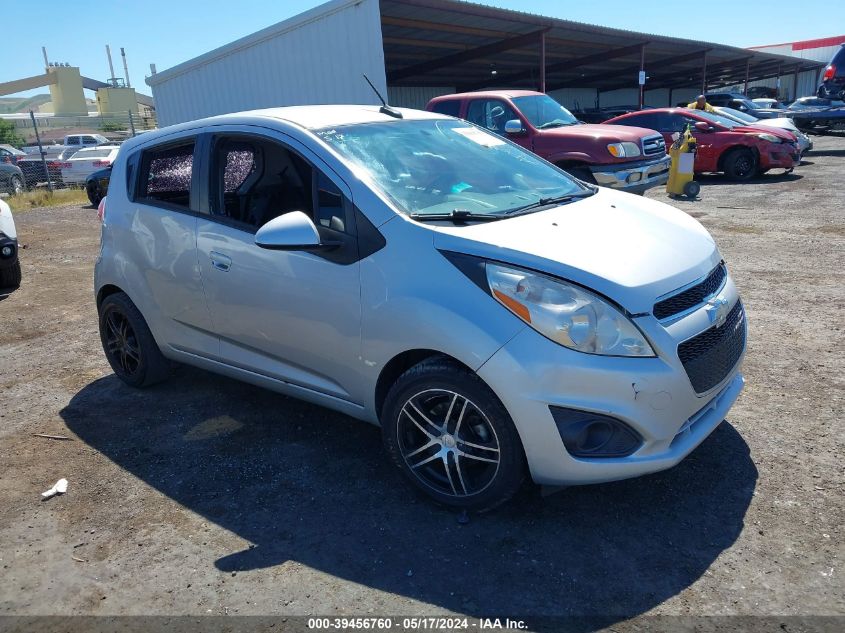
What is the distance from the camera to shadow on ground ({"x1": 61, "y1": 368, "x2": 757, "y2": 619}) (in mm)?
2545

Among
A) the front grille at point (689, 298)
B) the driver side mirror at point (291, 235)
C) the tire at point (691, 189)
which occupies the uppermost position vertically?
the driver side mirror at point (291, 235)

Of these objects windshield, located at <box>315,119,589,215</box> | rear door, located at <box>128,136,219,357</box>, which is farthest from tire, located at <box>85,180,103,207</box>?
windshield, located at <box>315,119,589,215</box>

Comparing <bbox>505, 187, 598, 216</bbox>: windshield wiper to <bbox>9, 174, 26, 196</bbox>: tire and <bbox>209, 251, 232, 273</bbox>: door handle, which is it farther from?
<bbox>9, 174, 26, 196</bbox>: tire

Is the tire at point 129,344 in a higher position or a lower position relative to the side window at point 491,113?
lower

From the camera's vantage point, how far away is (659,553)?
268 centimetres

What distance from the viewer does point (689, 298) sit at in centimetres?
287

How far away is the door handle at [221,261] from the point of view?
3.66 meters

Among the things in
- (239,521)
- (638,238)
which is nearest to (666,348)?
(638,238)

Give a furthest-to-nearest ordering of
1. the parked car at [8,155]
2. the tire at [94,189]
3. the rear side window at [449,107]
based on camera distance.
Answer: the parked car at [8,155] < the tire at [94,189] < the rear side window at [449,107]

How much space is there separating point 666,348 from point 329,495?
1.73m

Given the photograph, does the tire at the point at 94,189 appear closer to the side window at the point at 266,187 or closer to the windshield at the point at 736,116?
the side window at the point at 266,187

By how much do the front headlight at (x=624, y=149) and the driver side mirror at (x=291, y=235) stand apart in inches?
300

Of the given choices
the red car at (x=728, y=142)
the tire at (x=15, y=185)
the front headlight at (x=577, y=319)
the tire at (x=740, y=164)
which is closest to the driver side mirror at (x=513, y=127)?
the red car at (x=728, y=142)

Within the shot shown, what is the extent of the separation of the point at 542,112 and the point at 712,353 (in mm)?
8848
